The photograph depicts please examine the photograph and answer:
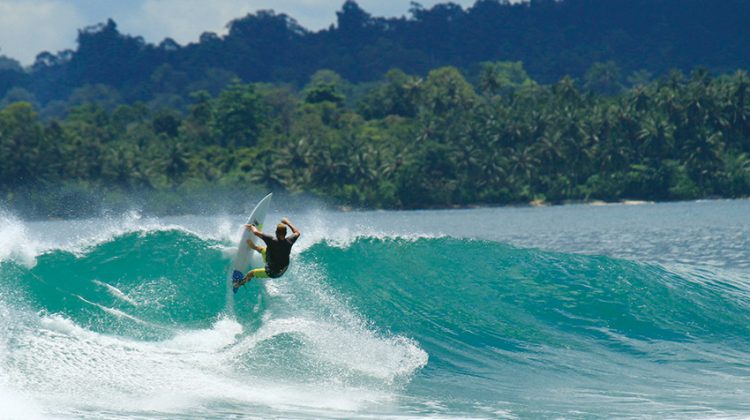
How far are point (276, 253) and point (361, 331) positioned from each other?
1853mm

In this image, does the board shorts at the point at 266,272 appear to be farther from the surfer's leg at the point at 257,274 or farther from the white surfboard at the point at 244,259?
the white surfboard at the point at 244,259

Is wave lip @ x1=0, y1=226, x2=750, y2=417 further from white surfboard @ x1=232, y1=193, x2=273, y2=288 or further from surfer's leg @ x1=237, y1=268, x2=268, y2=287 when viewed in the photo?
surfer's leg @ x1=237, y1=268, x2=268, y2=287

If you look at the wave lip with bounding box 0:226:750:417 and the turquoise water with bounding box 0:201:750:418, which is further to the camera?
the wave lip with bounding box 0:226:750:417

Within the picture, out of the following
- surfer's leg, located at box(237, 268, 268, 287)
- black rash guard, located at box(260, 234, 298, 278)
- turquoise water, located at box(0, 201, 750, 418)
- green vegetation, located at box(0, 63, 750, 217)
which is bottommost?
turquoise water, located at box(0, 201, 750, 418)

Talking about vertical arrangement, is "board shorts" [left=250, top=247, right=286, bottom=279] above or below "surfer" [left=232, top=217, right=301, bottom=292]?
below

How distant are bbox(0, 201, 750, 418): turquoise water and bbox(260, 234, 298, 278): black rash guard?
1.00 metres

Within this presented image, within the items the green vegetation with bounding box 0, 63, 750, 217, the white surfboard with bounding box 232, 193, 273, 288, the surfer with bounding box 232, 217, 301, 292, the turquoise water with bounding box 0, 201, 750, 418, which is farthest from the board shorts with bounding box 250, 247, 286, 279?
the green vegetation with bounding box 0, 63, 750, 217

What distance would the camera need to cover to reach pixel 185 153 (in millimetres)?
97375

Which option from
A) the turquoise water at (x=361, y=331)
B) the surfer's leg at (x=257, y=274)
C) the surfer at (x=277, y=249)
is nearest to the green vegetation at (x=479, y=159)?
the turquoise water at (x=361, y=331)

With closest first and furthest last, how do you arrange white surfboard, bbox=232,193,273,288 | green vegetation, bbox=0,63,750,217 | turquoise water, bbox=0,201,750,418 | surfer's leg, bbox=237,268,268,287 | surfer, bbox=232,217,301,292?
1. turquoise water, bbox=0,201,750,418
2. surfer, bbox=232,217,301,292
3. surfer's leg, bbox=237,268,268,287
4. white surfboard, bbox=232,193,273,288
5. green vegetation, bbox=0,63,750,217

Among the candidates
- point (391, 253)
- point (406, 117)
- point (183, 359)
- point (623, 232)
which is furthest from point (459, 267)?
point (406, 117)

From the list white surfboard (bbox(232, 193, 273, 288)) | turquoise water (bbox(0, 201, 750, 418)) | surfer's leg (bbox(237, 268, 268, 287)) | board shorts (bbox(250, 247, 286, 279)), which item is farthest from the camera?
white surfboard (bbox(232, 193, 273, 288))

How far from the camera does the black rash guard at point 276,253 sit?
13.8m

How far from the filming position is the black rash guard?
45.3ft
